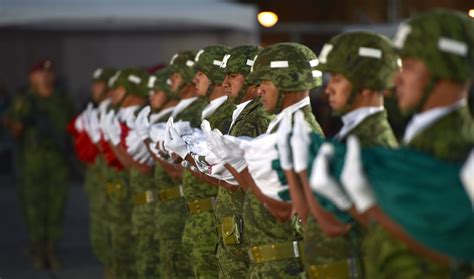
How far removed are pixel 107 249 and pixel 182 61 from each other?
11.1ft

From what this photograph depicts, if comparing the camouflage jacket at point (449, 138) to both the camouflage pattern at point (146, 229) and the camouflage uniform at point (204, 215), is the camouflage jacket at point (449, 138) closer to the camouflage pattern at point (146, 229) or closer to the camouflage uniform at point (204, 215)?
the camouflage uniform at point (204, 215)

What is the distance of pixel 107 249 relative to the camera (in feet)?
41.3

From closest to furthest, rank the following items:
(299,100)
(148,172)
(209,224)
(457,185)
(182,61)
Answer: (457,185) → (299,100) → (209,224) → (182,61) → (148,172)

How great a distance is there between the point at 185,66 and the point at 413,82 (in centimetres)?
494

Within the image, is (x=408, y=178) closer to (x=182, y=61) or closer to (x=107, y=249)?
(x=182, y=61)

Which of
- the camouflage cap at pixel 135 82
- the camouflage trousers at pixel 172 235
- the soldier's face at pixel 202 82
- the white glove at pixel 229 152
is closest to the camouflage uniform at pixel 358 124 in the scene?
the white glove at pixel 229 152

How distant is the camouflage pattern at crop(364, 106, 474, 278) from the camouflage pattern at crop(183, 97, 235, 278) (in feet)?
12.2

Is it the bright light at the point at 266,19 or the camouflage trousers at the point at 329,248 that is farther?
the bright light at the point at 266,19

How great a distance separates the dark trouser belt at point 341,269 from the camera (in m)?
5.82

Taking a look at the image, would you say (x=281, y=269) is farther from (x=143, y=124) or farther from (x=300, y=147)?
(x=143, y=124)

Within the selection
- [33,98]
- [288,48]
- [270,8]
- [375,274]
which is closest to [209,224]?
[288,48]

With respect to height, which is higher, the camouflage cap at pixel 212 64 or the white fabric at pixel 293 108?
the camouflage cap at pixel 212 64

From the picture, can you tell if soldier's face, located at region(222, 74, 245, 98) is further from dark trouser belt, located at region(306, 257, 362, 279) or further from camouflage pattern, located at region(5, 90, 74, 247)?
camouflage pattern, located at region(5, 90, 74, 247)

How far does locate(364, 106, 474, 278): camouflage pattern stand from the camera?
189 inches
